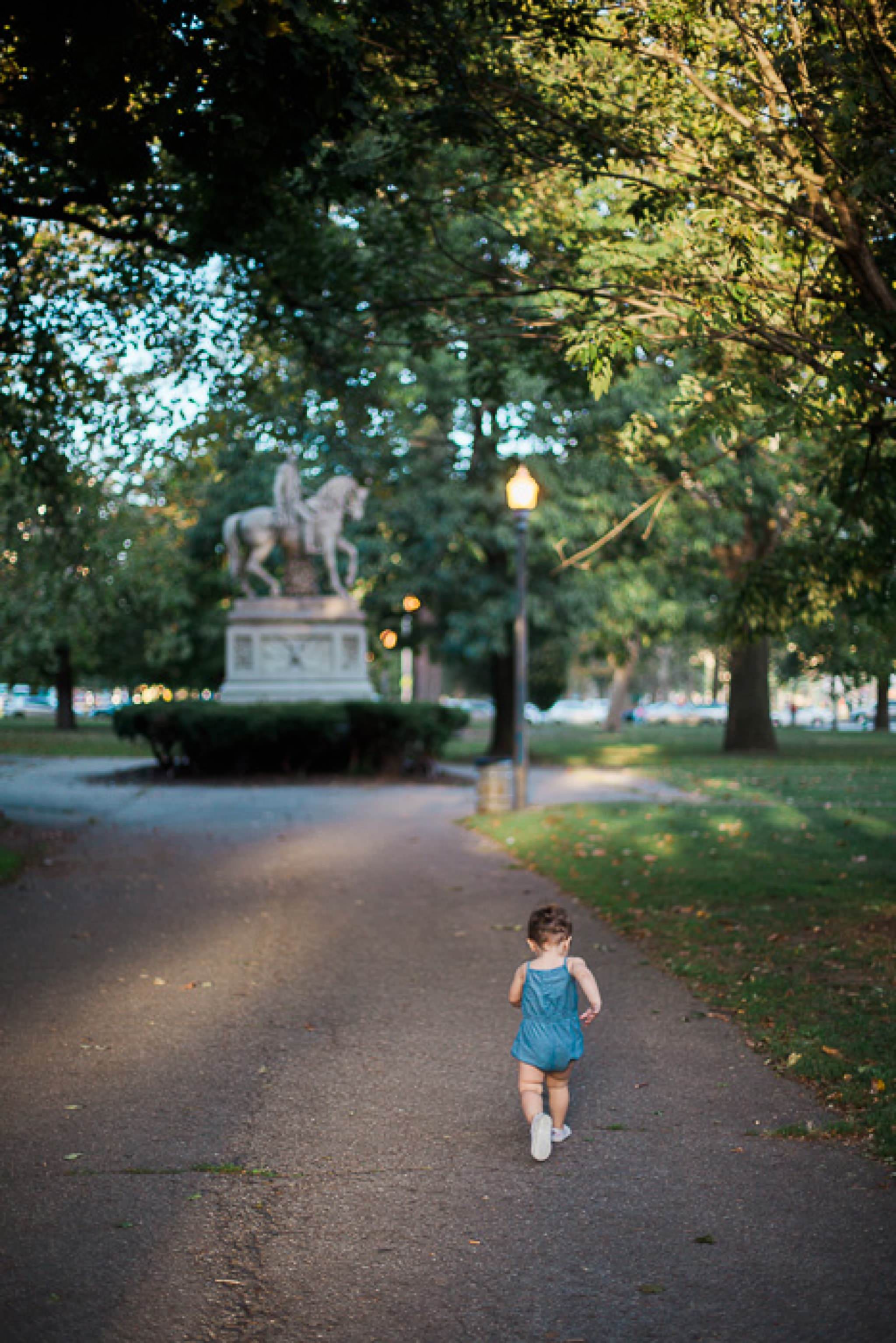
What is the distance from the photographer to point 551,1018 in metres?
5.24

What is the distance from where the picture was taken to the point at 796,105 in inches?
298

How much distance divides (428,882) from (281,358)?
759 cm

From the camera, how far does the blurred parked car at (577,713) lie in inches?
3469

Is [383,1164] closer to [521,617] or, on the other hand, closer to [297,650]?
[521,617]

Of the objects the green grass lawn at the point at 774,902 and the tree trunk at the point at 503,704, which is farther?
the tree trunk at the point at 503,704

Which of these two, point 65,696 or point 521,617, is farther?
point 65,696

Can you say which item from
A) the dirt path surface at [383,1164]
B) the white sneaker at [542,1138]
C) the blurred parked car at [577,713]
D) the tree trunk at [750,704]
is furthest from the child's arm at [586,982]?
the blurred parked car at [577,713]

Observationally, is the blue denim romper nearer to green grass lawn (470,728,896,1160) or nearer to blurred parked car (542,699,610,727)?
green grass lawn (470,728,896,1160)

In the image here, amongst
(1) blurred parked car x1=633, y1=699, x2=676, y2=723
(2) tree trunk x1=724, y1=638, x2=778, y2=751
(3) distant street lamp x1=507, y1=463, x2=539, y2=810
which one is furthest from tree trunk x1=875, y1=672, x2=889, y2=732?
(3) distant street lamp x1=507, y1=463, x2=539, y2=810

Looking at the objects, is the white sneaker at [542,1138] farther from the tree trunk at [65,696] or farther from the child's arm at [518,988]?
the tree trunk at [65,696]

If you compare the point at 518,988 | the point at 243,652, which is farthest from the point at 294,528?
the point at 518,988

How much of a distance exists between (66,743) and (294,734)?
20063 mm

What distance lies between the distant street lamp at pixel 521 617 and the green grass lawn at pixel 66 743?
40.0ft

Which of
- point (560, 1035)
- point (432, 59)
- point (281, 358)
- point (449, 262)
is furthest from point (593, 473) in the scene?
point (560, 1035)
